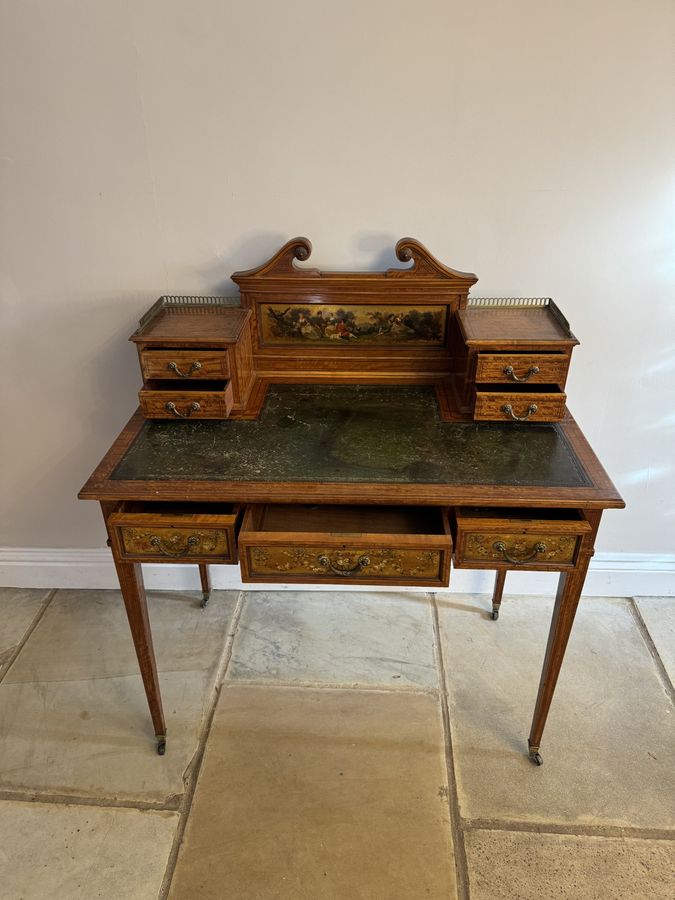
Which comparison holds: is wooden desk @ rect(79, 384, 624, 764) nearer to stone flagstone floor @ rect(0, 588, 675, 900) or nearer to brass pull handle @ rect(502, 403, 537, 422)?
brass pull handle @ rect(502, 403, 537, 422)

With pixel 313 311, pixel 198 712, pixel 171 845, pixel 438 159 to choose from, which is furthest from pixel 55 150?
pixel 171 845

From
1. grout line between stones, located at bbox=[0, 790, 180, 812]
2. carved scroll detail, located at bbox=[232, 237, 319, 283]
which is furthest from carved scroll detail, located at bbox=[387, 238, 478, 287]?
grout line between stones, located at bbox=[0, 790, 180, 812]

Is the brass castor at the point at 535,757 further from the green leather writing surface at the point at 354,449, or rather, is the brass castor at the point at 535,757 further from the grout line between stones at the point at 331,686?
the green leather writing surface at the point at 354,449

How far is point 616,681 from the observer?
2.17 meters

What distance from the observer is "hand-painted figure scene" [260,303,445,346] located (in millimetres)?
1922

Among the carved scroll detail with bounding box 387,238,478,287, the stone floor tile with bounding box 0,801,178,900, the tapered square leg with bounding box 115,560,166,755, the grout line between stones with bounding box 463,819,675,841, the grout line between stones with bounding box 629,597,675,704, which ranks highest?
the carved scroll detail with bounding box 387,238,478,287

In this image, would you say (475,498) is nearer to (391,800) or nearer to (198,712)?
(391,800)

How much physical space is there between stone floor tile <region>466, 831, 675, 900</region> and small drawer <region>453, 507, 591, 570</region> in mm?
731

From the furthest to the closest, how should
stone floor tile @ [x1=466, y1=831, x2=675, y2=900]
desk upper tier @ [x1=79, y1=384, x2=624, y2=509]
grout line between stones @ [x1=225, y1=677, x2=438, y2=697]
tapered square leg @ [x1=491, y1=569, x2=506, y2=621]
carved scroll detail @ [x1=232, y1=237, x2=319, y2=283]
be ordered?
1. tapered square leg @ [x1=491, y1=569, x2=506, y2=621]
2. grout line between stones @ [x1=225, y1=677, x2=438, y2=697]
3. carved scroll detail @ [x1=232, y1=237, x2=319, y2=283]
4. stone floor tile @ [x1=466, y1=831, x2=675, y2=900]
5. desk upper tier @ [x1=79, y1=384, x2=624, y2=509]

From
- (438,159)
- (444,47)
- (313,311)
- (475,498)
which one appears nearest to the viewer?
(475,498)

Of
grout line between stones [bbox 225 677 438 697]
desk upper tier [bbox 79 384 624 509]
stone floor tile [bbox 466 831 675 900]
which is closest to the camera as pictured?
desk upper tier [bbox 79 384 624 509]

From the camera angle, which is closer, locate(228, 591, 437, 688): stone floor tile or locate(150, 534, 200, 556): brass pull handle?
locate(150, 534, 200, 556): brass pull handle

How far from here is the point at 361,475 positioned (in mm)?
1542

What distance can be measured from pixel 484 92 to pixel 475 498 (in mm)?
1041
